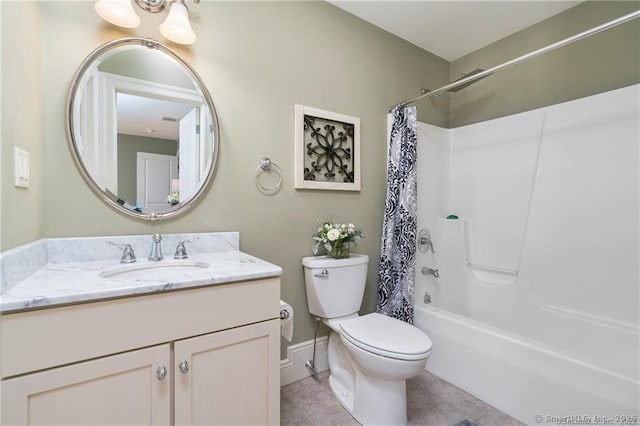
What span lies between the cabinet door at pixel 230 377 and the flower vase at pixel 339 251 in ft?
2.34

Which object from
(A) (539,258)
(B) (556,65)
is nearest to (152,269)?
(A) (539,258)

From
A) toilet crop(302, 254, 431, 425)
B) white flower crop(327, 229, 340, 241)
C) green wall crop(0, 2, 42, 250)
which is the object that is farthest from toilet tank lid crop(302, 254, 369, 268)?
green wall crop(0, 2, 42, 250)

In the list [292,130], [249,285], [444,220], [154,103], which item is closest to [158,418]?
[249,285]

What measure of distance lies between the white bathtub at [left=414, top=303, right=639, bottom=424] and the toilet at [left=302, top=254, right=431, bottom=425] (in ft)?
1.43

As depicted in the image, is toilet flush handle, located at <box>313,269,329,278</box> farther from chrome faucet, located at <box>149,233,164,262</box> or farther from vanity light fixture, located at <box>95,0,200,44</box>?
vanity light fixture, located at <box>95,0,200,44</box>

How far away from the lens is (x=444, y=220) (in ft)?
7.73

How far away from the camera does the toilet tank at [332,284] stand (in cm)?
164

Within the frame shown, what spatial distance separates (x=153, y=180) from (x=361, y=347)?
128cm

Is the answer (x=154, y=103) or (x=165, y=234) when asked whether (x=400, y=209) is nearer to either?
(x=165, y=234)

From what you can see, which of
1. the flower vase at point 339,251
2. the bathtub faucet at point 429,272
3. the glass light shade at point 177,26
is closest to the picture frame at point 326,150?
the flower vase at point 339,251

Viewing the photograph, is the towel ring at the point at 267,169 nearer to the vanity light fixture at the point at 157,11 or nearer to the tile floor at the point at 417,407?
the vanity light fixture at the point at 157,11

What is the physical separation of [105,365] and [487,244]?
245cm

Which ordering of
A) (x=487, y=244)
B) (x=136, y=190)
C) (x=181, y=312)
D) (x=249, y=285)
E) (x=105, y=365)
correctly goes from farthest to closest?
(x=487, y=244)
(x=136, y=190)
(x=249, y=285)
(x=181, y=312)
(x=105, y=365)

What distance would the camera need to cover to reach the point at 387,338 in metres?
1.33
